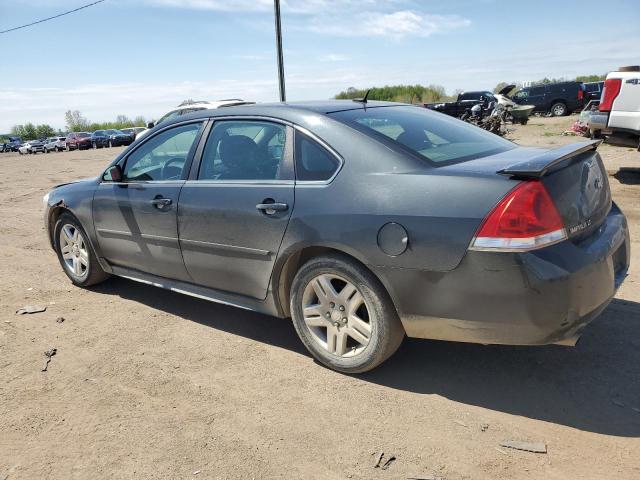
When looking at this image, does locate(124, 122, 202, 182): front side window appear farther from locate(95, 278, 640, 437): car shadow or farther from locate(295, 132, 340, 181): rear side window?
locate(95, 278, 640, 437): car shadow

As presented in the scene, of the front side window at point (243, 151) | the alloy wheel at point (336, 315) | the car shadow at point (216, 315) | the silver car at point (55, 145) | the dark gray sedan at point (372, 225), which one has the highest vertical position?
the front side window at point (243, 151)

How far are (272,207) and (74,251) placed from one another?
2.74m

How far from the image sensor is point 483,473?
2.36m

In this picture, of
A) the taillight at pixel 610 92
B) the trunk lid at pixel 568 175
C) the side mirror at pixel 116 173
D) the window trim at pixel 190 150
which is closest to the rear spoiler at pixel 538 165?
the trunk lid at pixel 568 175

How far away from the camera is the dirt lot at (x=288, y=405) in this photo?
8.15 ft

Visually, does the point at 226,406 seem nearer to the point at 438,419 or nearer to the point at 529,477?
the point at 438,419

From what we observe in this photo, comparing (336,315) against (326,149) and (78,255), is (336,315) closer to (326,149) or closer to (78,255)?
(326,149)

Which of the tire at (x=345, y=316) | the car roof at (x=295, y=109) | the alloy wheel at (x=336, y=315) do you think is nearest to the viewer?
the tire at (x=345, y=316)

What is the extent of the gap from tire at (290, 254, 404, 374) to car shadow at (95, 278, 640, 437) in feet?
0.62

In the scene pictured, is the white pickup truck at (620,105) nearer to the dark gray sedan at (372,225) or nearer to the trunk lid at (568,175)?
the dark gray sedan at (372,225)

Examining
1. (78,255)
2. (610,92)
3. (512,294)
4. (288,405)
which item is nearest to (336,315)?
(288,405)

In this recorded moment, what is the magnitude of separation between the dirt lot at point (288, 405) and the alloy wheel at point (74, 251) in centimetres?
84

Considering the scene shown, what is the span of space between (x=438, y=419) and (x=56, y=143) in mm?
52101

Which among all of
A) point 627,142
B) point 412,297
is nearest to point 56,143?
point 627,142
